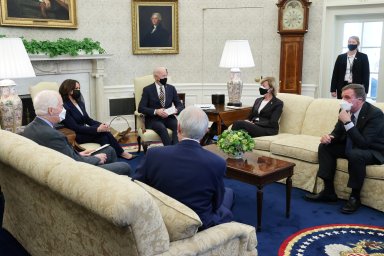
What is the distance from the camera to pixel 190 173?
2.21m

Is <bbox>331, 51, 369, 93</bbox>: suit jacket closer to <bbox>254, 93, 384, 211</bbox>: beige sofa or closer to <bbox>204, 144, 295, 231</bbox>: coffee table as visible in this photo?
<bbox>254, 93, 384, 211</bbox>: beige sofa

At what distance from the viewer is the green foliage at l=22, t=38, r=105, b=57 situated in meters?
5.84

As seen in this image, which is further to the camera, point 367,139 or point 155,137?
point 155,137

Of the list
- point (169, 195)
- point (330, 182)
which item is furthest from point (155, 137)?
point (169, 195)

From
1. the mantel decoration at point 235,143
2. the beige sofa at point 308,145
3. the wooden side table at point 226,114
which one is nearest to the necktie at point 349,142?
the beige sofa at point 308,145

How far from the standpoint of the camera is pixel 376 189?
3.85 m

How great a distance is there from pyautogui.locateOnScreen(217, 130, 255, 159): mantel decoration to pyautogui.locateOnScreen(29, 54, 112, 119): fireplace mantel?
342 centimetres

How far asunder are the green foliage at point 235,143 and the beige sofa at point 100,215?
1.45 metres

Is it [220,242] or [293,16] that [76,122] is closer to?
[220,242]

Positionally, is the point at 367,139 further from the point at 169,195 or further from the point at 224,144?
the point at 169,195

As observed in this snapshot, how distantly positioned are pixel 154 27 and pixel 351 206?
476 cm

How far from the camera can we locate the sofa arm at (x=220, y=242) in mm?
1957

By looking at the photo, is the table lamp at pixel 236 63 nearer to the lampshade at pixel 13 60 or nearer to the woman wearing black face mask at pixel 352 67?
the woman wearing black face mask at pixel 352 67

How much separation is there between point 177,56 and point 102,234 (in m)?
5.96
